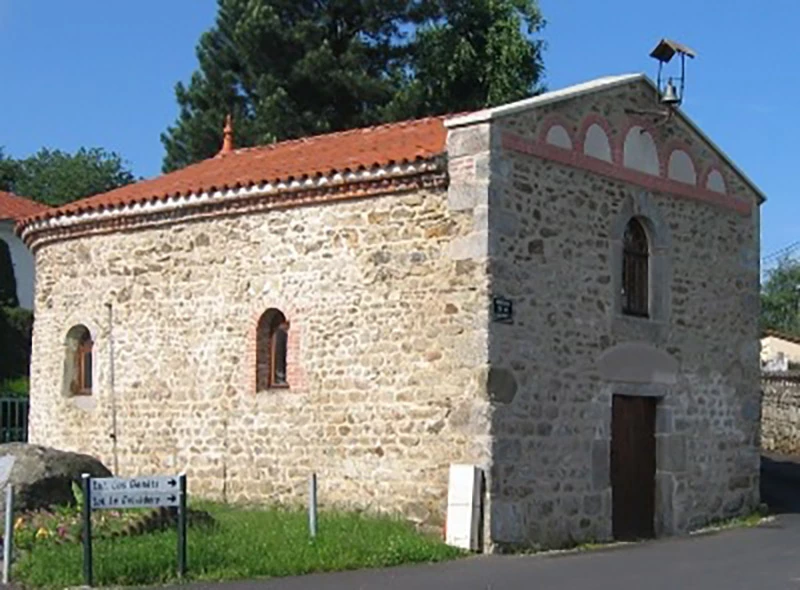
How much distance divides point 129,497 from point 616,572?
4.98m

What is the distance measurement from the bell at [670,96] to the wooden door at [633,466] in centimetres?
409

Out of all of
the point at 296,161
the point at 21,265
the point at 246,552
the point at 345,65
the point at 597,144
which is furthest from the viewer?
the point at 21,265

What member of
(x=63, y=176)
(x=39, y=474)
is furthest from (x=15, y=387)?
(x=63, y=176)

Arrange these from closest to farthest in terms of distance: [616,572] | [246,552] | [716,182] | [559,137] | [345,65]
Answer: [246,552] → [616,572] → [559,137] → [716,182] → [345,65]

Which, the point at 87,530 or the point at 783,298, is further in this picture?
the point at 783,298

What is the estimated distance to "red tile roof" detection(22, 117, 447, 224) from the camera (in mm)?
15617

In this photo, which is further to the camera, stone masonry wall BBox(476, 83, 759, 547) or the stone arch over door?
the stone arch over door

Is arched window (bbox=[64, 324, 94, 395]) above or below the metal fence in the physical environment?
above

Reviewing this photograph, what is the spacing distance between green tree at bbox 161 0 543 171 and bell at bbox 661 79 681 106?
13.8m

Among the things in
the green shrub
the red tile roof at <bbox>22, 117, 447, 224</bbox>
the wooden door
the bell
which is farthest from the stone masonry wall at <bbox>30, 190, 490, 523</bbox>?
the green shrub

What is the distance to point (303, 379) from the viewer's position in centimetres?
1574

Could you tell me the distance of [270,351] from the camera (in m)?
16.4

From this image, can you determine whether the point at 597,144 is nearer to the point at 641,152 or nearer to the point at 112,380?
the point at 641,152

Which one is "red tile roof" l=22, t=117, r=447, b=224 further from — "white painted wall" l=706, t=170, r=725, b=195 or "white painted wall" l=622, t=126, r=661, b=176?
"white painted wall" l=706, t=170, r=725, b=195
